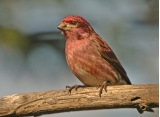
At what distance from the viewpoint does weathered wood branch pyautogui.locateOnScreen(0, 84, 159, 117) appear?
654cm

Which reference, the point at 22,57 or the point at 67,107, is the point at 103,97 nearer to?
the point at 67,107

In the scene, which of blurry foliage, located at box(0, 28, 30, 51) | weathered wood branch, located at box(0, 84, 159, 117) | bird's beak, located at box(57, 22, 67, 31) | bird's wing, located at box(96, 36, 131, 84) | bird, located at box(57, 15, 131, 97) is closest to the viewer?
weathered wood branch, located at box(0, 84, 159, 117)

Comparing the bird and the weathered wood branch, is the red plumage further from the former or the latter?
the weathered wood branch

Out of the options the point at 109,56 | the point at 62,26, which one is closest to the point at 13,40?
the point at 62,26

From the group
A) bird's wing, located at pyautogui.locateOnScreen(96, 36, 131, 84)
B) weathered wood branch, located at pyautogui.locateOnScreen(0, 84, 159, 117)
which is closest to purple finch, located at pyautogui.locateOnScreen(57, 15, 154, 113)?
bird's wing, located at pyautogui.locateOnScreen(96, 36, 131, 84)

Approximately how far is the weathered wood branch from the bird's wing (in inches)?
45.4

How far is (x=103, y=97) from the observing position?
22.1ft

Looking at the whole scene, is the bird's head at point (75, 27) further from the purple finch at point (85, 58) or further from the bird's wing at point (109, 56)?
the bird's wing at point (109, 56)

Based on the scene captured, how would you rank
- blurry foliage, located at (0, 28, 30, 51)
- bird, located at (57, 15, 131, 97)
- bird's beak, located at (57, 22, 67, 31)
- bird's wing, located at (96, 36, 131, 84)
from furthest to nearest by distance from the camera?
bird's wing, located at (96, 36, 131, 84) → bird, located at (57, 15, 131, 97) → bird's beak, located at (57, 22, 67, 31) → blurry foliage, located at (0, 28, 30, 51)

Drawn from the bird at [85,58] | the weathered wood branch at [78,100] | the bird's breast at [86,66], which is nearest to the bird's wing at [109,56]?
the bird at [85,58]

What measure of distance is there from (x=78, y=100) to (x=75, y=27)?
1.38m

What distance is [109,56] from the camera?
26.7 ft

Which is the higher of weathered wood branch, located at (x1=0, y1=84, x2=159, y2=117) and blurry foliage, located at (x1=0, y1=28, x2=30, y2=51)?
blurry foliage, located at (x1=0, y1=28, x2=30, y2=51)

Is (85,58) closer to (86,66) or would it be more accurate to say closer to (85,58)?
(85,58)
